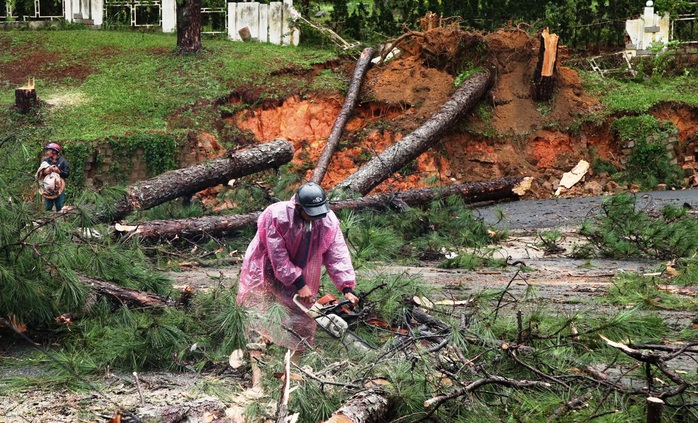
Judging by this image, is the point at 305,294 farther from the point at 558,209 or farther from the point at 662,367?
the point at 558,209

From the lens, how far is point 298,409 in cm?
532

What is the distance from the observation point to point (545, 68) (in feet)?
55.3

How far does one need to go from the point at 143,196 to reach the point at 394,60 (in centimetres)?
779

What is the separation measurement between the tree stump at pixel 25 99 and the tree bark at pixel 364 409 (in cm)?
1188

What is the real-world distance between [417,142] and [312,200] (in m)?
8.76

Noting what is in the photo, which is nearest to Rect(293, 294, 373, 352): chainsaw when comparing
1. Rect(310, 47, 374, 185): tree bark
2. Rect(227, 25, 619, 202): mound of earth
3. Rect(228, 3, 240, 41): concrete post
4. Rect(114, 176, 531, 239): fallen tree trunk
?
Rect(114, 176, 531, 239): fallen tree trunk

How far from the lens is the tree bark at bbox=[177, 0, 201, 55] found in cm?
1769

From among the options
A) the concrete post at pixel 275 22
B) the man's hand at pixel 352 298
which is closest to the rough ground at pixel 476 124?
the concrete post at pixel 275 22

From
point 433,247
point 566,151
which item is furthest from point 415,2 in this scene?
point 433,247

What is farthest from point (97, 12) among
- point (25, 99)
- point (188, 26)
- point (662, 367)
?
point (662, 367)

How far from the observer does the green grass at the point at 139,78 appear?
16.0 m

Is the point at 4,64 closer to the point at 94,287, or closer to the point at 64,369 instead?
the point at 94,287

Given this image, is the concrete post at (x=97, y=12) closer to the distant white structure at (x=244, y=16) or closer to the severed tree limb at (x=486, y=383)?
the distant white structure at (x=244, y=16)

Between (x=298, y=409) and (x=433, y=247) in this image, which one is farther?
(x=433, y=247)
